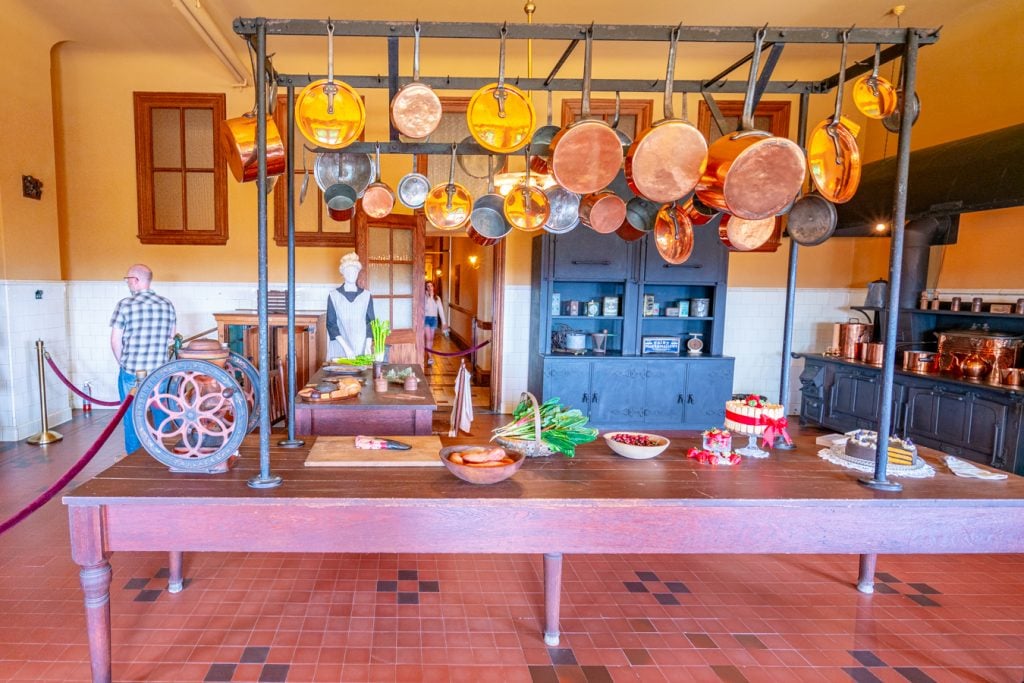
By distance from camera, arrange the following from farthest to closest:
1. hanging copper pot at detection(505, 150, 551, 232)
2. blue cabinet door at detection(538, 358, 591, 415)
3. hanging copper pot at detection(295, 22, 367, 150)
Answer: blue cabinet door at detection(538, 358, 591, 415), hanging copper pot at detection(505, 150, 551, 232), hanging copper pot at detection(295, 22, 367, 150)

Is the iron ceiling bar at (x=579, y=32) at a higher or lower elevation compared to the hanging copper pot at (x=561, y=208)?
higher

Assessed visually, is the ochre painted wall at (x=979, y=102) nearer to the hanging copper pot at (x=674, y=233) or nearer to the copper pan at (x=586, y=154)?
the hanging copper pot at (x=674, y=233)

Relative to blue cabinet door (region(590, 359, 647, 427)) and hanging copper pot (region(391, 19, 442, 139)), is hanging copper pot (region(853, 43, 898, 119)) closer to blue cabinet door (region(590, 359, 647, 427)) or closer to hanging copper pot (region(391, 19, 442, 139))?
hanging copper pot (region(391, 19, 442, 139))

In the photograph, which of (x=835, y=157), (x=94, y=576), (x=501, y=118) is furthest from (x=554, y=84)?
(x=94, y=576)

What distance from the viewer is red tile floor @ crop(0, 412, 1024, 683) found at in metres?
2.76

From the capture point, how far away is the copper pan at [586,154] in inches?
101

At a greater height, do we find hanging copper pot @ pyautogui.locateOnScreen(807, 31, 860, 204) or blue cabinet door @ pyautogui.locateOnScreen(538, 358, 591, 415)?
hanging copper pot @ pyautogui.locateOnScreen(807, 31, 860, 204)

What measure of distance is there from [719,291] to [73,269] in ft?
27.0

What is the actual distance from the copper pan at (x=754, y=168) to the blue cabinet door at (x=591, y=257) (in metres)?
4.57

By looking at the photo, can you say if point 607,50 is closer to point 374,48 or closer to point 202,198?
point 374,48

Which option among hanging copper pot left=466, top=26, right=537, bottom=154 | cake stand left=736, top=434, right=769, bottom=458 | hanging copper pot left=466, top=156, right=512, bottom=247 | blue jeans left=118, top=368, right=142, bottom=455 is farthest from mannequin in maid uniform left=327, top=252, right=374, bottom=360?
cake stand left=736, top=434, right=769, bottom=458

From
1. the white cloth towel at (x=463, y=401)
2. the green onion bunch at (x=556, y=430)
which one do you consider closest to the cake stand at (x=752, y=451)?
the green onion bunch at (x=556, y=430)

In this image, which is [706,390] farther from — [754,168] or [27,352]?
[27,352]

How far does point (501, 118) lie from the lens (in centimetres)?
279
